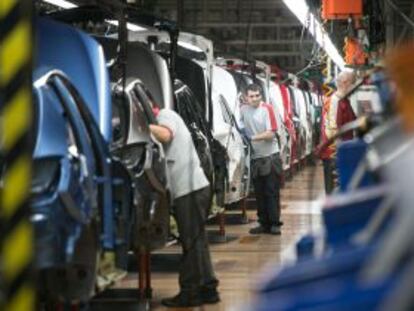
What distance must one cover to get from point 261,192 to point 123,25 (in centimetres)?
654

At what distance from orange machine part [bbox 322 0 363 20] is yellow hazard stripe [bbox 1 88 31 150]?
8.77 metres

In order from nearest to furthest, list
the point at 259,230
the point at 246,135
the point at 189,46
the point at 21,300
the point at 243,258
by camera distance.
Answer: the point at 21,300, the point at 243,258, the point at 189,46, the point at 259,230, the point at 246,135

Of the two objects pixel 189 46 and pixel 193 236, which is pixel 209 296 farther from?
pixel 189 46

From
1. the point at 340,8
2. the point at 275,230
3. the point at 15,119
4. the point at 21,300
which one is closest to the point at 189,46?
the point at 340,8

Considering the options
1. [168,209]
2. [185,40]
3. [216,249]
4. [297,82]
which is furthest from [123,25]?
[297,82]

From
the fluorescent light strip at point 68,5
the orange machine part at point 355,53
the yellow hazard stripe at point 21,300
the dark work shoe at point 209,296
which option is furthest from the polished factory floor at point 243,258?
the yellow hazard stripe at point 21,300

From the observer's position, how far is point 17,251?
346 cm

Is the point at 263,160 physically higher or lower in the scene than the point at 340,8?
lower

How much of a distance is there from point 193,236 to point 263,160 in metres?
5.59

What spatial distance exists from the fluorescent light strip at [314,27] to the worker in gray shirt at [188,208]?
1.93 m

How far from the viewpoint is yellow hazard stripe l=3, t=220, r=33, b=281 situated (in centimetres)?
344

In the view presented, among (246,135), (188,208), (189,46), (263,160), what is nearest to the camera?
(188,208)

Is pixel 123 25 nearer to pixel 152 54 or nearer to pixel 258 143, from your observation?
pixel 152 54

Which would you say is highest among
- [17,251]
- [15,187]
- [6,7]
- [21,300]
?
[6,7]
